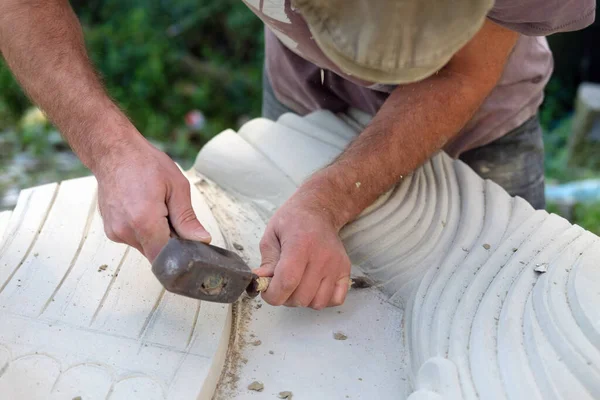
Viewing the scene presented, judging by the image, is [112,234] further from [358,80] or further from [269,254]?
[358,80]

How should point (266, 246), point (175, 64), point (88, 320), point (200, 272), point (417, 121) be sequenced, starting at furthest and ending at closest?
point (175, 64), point (417, 121), point (266, 246), point (88, 320), point (200, 272)

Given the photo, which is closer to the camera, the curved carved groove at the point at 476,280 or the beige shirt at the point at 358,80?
the curved carved groove at the point at 476,280

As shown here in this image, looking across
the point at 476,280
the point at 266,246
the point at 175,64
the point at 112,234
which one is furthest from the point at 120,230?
the point at 175,64

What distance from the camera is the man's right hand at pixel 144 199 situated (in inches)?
54.0

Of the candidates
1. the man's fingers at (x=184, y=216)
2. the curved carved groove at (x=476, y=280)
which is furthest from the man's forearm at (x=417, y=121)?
the man's fingers at (x=184, y=216)

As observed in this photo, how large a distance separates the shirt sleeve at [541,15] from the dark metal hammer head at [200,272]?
832mm

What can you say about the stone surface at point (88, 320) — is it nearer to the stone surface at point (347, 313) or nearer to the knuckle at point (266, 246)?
the stone surface at point (347, 313)

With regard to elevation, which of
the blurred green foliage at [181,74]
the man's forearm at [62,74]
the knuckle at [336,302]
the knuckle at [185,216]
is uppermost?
the man's forearm at [62,74]

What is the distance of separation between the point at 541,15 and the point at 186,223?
92cm

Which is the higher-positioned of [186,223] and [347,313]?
[186,223]

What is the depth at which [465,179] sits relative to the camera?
5.69 ft

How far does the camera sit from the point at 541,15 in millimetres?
1610

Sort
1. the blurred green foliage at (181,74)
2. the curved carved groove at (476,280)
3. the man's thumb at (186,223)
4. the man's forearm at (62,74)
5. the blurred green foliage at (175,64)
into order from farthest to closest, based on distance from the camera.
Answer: the blurred green foliage at (175,64) < the blurred green foliage at (181,74) < the man's forearm at (62,74) < the man's thumb at (186,223) < the curved carved groove at (476,280)

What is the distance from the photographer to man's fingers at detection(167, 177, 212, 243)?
1.36 meters
